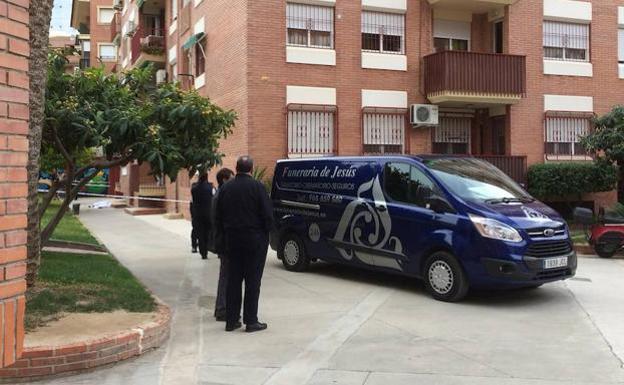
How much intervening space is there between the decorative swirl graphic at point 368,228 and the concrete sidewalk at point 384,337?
51cm

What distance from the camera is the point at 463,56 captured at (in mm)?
18203

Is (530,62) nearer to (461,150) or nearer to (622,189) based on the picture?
(461,150)

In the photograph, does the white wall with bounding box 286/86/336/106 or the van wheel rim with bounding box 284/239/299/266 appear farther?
the white wall with bounding box 286/86/336/106

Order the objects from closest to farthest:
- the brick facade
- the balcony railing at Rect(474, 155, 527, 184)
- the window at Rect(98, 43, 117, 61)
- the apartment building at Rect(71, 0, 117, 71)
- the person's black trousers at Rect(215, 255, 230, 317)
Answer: the brick facade → the person's black trousers at Rect(215, 255, 230, 317) → the balcony railing at Rect(474, 155, 527, 184) → the window at Rect(98, 43, 117, 61) → the apartment building at Rect(71, 0, 117, 71)

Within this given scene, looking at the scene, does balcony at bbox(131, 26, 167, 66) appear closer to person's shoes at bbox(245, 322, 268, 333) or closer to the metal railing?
the metal railing

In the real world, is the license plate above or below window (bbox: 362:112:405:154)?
below

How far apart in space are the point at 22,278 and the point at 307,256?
822cm

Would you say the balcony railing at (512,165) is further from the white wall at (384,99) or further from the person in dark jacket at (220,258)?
the person in dark jacket at (220,258)

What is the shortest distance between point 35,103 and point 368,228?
492 cm

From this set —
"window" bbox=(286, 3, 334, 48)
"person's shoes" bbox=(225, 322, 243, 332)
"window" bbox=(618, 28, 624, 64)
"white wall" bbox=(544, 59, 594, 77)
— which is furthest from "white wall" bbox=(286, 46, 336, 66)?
"person's shoes" bbox=(225, 322, 243, 332)

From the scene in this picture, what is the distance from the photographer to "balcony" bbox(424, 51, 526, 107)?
18094 mm

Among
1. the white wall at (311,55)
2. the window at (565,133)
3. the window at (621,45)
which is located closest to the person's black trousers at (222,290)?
the white wall at (311,55)

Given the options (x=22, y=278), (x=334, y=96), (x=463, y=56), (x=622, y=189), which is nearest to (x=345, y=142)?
(x=334, y=96)

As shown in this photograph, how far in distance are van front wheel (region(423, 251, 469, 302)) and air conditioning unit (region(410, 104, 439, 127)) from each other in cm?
1044
